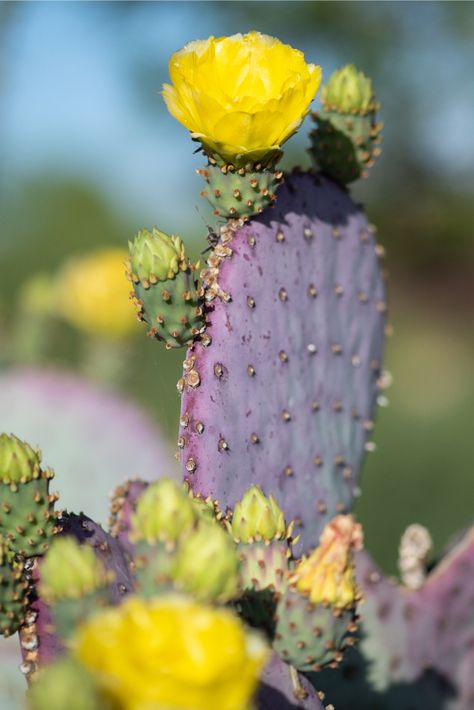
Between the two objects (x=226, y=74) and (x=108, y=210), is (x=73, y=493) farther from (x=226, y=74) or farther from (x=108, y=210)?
(x=108, y=210)

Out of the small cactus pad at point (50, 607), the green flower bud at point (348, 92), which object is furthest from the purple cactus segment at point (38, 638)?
the green flower bud at point (348, 92)

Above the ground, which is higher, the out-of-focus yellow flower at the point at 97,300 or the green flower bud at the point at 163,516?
the out-of-focus yellow flower at the point at 97,300

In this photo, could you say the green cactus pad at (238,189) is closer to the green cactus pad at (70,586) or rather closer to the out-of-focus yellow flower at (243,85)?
the out-of-focus yellow flower at (243,85)

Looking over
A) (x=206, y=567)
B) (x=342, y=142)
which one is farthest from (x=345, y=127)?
(x=206, y=567)

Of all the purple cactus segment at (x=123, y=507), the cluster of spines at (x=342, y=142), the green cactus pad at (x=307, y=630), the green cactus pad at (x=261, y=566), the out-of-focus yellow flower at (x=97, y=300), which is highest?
the out-of-focus yellow flower at (x=97, y=300)

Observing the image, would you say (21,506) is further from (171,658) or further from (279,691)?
(171,658)
